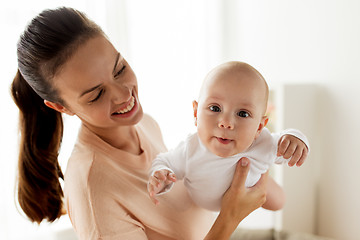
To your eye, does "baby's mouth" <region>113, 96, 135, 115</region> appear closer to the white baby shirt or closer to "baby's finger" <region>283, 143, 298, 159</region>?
the white baby shirt

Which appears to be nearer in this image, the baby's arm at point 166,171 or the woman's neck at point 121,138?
the baby's arm at point 166,171

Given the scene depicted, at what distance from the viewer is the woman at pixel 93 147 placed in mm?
884

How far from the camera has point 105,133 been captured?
1.07 metres

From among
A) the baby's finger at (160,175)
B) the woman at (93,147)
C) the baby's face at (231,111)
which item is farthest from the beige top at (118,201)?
the baby's face at (231,111)

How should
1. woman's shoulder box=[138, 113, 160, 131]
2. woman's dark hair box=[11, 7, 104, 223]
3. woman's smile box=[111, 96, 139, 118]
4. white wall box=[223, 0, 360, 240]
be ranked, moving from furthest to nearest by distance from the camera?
white wall box=[223, 0, 360, 240], woman's shoulder box=[138, 113, 160, 131], woman's smile box=[111, 96, 139, 118], woman's dark hair box=[11, 7, 104, 223]

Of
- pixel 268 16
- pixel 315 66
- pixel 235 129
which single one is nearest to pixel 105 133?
pixel 235 129

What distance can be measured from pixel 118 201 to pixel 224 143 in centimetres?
34

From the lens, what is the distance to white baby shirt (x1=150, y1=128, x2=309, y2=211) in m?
A: 1.03

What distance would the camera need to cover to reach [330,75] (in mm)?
2092

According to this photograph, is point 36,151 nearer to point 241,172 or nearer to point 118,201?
point 118,201

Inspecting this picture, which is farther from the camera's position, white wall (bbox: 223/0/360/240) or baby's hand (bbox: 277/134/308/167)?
white wall (bbox: 223/0/360/240)

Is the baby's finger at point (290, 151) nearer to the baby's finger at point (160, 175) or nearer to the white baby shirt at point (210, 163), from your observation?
the white baby shirt at point (210, 163)

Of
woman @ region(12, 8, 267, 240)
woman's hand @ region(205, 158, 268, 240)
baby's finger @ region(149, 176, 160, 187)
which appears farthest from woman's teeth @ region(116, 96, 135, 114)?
woman's hand @ region(205, 158, 268, 240)

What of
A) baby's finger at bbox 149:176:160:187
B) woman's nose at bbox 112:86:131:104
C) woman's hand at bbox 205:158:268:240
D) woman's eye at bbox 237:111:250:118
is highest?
woman's nose at bbox 112:86:131:104
